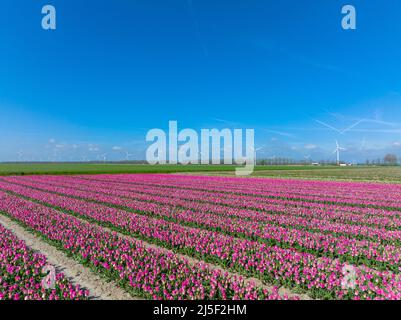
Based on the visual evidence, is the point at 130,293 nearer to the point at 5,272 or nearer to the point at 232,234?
the point at 5,272

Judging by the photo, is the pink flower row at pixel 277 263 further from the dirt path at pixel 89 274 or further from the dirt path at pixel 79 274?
the dirt path at pixel 79 274

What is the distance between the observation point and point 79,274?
6.73m

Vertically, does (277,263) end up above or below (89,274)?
above

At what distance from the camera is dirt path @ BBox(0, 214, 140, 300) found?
5680 mm

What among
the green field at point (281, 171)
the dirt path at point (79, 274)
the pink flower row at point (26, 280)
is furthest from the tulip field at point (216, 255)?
the green field at point (281, 171)

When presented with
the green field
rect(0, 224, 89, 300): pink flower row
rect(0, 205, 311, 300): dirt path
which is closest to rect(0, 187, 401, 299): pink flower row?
rect(0, 205, 311, 300): dirt path

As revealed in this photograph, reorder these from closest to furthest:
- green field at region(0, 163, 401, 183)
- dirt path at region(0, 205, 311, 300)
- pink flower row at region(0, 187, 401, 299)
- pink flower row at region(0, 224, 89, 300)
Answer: pink flower row at region(0, 224, 89, 300), pink flower row at region(0, 187, 401, 299), dirt path at region(0, 205, 311, 300), green field at region(0, 163, 401, 183)

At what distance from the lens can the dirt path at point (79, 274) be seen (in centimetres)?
568

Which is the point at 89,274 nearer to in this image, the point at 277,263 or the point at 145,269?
the point at 145,269

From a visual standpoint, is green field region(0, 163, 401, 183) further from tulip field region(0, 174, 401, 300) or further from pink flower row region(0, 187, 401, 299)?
pink flower row region(0, 187, 401, 299)

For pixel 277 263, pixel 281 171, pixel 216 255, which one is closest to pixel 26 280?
pixel 216 255

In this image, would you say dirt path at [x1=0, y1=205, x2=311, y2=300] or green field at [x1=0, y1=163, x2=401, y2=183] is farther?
green field at [x1=0, y1=163, x2=401, y2=183]
